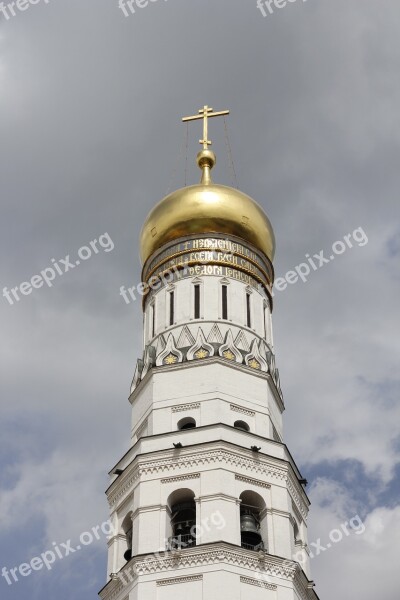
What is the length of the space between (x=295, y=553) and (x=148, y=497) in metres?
2.86

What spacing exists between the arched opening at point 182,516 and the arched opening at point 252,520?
2.89ft

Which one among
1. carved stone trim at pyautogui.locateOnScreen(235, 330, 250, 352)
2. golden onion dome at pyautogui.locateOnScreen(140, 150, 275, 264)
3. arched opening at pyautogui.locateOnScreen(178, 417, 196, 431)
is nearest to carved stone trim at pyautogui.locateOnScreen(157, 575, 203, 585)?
arched opening at pyautogui.locateOnScreen(178, 417, 196, 431)

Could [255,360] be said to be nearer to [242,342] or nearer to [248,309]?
[242,342]

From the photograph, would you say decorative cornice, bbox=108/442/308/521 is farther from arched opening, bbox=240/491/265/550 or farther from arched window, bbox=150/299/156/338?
arched window, bbox=150/299/156/338

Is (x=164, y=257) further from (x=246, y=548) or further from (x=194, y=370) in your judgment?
(x=246, y=548)

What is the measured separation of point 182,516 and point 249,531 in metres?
1.28

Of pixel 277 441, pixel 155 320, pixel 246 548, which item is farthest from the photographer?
pixel 155 320

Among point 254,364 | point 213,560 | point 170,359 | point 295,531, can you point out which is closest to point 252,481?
point 295,531

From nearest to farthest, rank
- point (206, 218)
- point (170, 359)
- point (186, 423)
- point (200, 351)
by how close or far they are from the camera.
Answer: point (186, 423)
point (200, 351)
point (170, 359)
point (206, 218)

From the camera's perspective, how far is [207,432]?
70.3ft

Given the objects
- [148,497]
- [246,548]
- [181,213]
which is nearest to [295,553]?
[246,548]

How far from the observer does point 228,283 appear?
2441cm

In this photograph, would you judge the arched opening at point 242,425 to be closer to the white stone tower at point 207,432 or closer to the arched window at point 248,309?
the white stone tower at point 207,432

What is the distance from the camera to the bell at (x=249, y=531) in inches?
808
